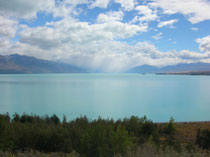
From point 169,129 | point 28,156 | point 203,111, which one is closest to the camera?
point 28,156

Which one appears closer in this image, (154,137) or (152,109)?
(154,137)

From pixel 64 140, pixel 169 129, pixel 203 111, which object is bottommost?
pixel 203 111

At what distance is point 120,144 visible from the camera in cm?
467

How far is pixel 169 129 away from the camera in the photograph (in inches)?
464

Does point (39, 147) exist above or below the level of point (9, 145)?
below

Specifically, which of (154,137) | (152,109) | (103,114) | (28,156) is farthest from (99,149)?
(152,109)

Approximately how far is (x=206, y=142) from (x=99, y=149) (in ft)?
19.1

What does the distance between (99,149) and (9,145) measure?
337 centimetres

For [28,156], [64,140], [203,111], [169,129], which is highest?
[28,156]

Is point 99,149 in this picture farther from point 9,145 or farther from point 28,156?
point 9,145

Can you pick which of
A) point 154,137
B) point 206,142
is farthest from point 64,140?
point 206,142

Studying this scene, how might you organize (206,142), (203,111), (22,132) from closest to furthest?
(22,132) → (206,142) → (203,111)

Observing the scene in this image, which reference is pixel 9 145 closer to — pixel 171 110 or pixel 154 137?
pixel 154 137

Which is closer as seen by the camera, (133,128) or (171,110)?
(133,128)
